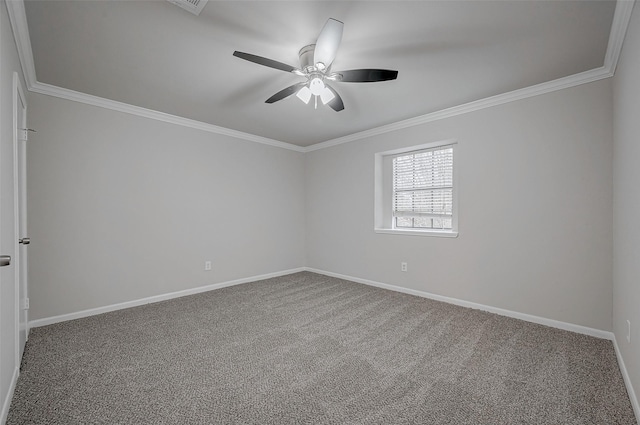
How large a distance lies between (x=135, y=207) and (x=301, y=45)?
279 cm

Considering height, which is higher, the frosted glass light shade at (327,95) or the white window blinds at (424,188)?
the frosted glass light shade at (327,95)

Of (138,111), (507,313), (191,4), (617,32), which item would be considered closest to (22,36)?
Answer: (191,4)

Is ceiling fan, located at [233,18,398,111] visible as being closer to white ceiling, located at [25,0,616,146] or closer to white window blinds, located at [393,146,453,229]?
white ceiling, located at [25,0,616,146]

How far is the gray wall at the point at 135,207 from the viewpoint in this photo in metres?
2.92

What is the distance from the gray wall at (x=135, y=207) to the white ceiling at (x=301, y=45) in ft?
1.48

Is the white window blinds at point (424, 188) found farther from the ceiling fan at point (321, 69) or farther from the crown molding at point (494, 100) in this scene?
the ceiling fan at point (321, 69)

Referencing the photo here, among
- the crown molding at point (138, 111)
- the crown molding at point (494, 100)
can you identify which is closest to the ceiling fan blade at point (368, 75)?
the crown molding at point (494, 100)

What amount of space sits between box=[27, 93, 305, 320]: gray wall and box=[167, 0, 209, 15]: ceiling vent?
2.19m

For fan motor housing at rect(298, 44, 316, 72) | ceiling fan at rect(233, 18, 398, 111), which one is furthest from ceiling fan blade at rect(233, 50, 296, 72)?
fan motor housing at rect(298, 44, 316, 72)

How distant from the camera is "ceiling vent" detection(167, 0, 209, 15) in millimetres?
1736

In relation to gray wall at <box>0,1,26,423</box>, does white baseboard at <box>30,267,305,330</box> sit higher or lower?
lower

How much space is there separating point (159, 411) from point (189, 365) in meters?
0.50

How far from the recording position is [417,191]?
13.4ft

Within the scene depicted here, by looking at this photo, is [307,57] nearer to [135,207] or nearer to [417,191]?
[417,191]
